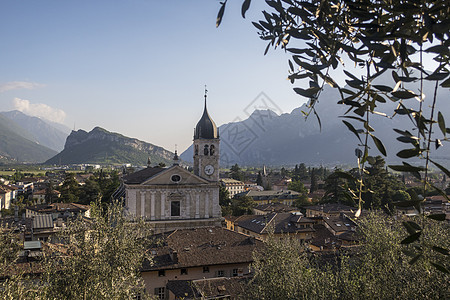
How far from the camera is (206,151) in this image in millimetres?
35562

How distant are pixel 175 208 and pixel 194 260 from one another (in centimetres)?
1290

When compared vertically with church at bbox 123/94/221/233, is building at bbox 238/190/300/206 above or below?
below

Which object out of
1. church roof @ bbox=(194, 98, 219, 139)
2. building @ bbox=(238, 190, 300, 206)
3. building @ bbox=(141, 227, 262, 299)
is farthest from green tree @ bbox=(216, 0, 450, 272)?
building @ bbox=(238, 190, 300, 206)

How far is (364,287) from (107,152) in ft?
637

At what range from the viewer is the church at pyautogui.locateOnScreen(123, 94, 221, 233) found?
33031 mm

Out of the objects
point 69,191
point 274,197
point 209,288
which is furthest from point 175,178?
point 274,197

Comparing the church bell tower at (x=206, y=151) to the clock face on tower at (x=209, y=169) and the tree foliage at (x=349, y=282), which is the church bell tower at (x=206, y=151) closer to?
the clock face on tower at (x=209, y=169)

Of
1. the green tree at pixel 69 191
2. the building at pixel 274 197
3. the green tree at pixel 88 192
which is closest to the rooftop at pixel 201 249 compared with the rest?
the green tree at pixel 88 192

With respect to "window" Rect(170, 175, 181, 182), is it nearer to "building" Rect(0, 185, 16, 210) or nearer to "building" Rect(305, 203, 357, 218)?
"building" Rect(305, 203, 357, 218)

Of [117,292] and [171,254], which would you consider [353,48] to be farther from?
[171,254]

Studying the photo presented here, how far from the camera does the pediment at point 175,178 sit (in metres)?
33.5

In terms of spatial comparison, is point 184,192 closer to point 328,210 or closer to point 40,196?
point 328,210

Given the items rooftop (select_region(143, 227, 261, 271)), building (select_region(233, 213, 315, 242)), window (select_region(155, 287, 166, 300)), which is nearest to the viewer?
window (select_region(155, 287, 166, 300))

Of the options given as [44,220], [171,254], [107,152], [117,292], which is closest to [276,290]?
[117,292]
